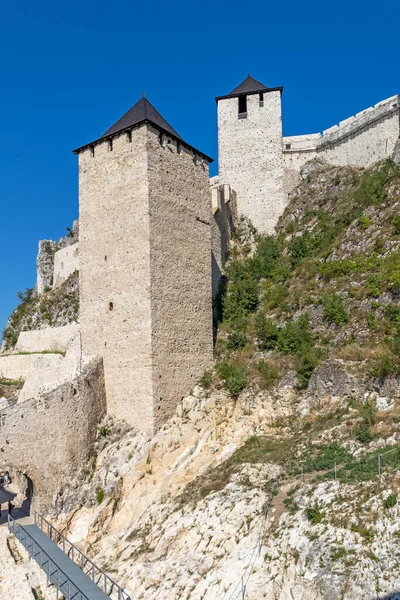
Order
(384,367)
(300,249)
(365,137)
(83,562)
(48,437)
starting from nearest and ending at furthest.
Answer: (83,562), (384,367), (48,437), (300,249), (365,137)

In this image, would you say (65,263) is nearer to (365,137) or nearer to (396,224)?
(365,137)

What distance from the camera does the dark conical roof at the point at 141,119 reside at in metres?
16.0

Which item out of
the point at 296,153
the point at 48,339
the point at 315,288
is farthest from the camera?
the point at 296,153

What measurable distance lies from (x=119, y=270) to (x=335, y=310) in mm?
6625

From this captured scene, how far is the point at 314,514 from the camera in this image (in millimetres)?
9117

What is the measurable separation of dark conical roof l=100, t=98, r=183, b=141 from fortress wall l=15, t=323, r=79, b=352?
22.2 feet

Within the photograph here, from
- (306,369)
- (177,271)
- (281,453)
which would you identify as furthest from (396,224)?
(281,453)

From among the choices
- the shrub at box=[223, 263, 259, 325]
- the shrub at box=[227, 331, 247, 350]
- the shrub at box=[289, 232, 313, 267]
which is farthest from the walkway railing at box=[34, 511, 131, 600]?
the shrub at box=[289, 232, 313, 267]

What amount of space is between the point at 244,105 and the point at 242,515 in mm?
20609

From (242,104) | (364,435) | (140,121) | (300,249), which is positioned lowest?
(364,435)

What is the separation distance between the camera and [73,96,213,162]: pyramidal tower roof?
1595cm

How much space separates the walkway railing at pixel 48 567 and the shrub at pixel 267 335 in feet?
27.5

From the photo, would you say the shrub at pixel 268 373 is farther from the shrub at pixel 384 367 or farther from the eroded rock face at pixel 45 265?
the eroded rock face at pixel 45 265

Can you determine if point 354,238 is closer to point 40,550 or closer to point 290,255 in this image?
point 290,255
